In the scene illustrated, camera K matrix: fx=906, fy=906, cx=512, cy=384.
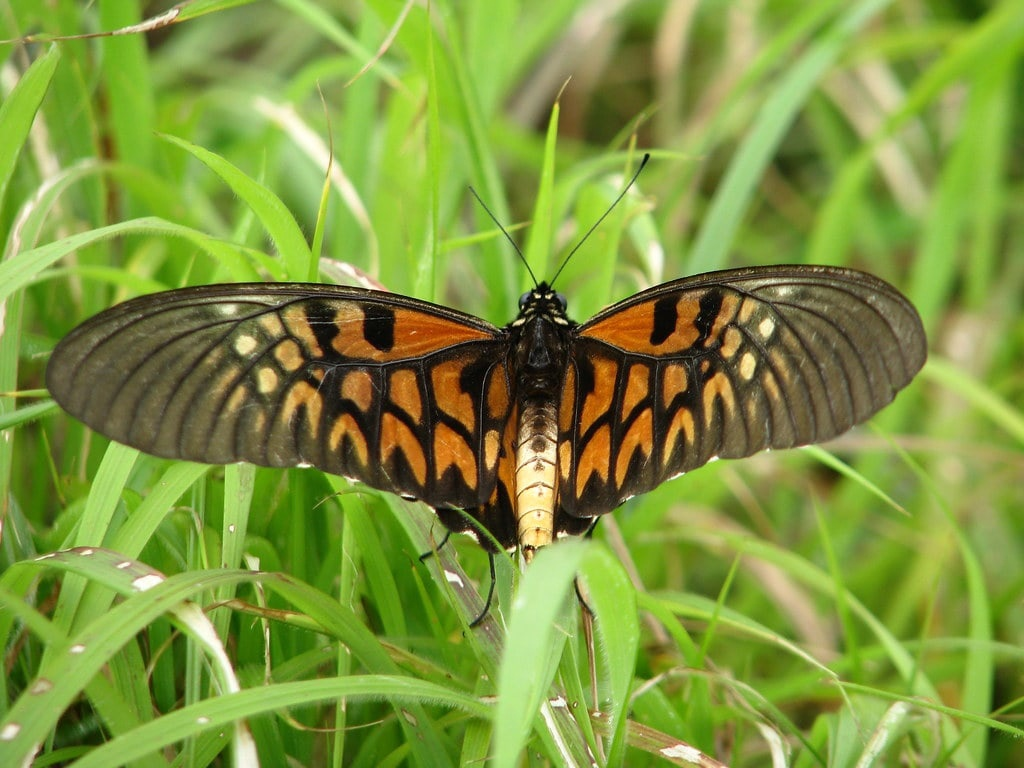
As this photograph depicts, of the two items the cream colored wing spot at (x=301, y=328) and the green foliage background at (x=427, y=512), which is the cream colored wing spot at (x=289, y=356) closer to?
the cream colored wing spot at (x=301, y=328)

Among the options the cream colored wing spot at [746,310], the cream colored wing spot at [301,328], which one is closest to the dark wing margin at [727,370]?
the cream colored wing spot at [746,310]

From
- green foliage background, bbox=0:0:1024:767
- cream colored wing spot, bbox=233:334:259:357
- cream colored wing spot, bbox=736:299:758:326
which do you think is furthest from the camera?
cream colored wing spot, bbox=736:299:758:326

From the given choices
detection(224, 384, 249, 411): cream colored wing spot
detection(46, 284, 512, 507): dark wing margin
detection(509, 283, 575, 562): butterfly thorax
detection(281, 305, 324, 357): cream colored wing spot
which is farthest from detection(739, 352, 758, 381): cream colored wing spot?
detection(224, 384, 249, 411): cream colored wing spot

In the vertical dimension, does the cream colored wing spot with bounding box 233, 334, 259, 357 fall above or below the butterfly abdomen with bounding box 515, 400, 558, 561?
above

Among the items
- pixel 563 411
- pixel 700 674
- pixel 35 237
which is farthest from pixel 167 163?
pixel 700 674

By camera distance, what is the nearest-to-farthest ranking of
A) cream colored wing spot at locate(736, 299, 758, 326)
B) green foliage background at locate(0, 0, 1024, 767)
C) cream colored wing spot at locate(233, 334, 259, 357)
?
1. green foliage background at locate(0, 0, 1024, 767)
2. cream colored wing spot at locate(233, 334, 259, 357)
3. cream colored wing spot at locate(736, 299, 758, 326)

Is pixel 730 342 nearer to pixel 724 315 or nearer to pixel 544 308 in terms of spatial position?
pixel 724 315

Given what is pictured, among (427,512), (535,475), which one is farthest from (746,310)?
(427,512)

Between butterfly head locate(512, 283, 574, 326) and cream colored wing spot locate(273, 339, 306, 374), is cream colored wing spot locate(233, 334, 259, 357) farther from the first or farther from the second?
butterfly head locate(512, 283, 574, 326)
